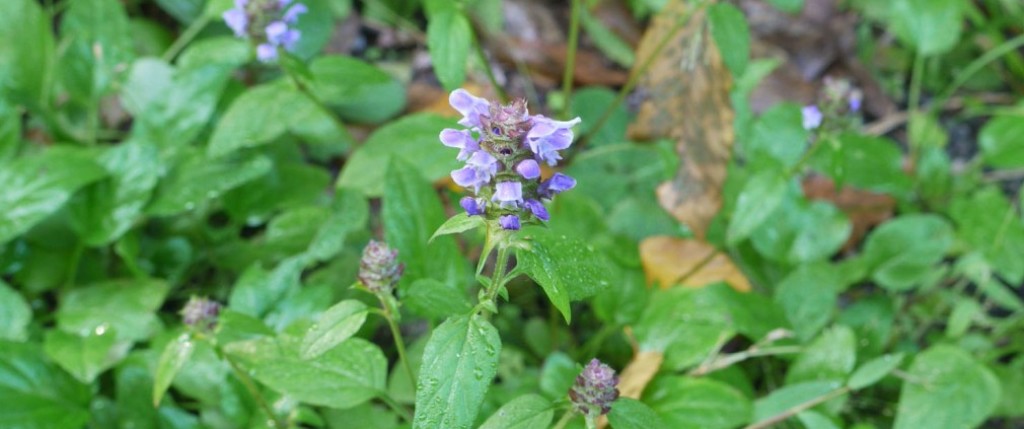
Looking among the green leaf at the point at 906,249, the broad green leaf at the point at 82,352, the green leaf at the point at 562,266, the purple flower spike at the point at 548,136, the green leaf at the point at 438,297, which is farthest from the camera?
the green leaf at the point at 906,249

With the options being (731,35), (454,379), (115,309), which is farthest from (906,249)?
(115,309)

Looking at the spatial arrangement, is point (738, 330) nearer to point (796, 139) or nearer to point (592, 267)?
point (796, 139)

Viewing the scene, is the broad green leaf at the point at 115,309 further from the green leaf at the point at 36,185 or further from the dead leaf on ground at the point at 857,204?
the dead leaf on ground at the point at 857,204

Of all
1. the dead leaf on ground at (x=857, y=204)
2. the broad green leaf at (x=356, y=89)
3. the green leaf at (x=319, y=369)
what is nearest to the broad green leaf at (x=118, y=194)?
the broad green leaf at (x=356, y=89)

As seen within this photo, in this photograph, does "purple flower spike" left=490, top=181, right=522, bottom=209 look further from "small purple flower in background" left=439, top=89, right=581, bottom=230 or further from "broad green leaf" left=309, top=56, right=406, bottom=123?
"broad green leaf" left=309, top=56, right=406, bottom=123

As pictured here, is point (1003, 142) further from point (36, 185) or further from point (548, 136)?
point (36, 185)

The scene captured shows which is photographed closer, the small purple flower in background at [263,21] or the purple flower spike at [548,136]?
the purple flower spike at [548,136]

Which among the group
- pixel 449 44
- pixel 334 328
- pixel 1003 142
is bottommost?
pixel 1003 142

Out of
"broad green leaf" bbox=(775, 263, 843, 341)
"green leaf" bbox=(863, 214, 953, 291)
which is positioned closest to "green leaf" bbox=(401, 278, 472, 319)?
"broad green leaf" bbox=(775, 263, 843, 341)
